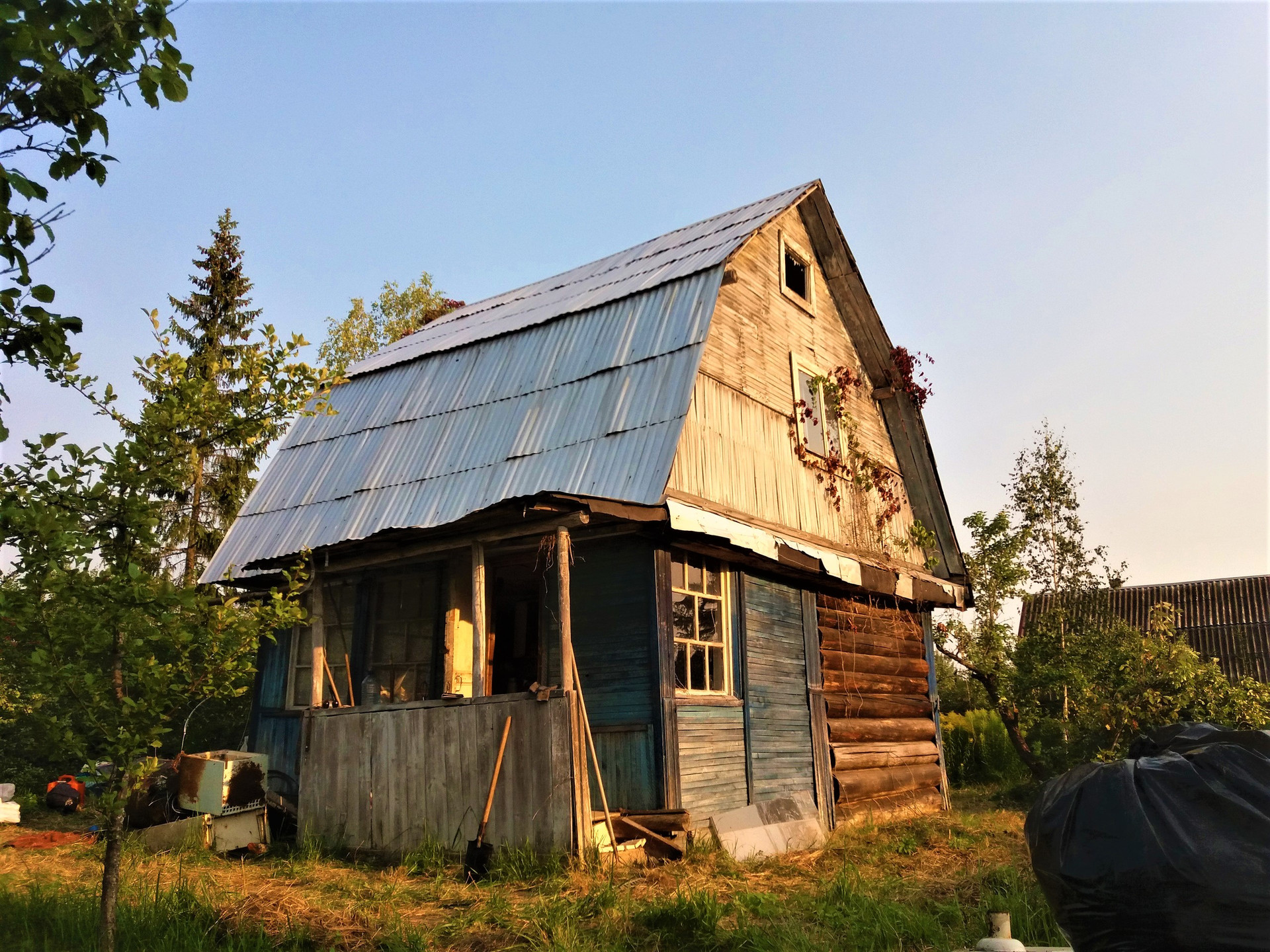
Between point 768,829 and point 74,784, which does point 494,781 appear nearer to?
point 768,829

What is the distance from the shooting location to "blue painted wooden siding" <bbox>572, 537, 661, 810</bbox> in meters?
8.61

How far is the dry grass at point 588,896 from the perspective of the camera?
217 inches

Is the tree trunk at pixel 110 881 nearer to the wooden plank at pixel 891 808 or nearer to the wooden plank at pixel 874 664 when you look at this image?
the wooden plank at pixel 891 808

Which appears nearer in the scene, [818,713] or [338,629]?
[818,713]

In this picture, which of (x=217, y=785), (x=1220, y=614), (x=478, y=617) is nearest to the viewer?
(x=478, y=617)

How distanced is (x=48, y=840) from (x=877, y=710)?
33.0ft

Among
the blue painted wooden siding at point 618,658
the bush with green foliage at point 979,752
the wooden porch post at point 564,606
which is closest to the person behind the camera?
the wooden porch post at point 564,606

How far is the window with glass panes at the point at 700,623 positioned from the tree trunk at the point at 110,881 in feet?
16.6

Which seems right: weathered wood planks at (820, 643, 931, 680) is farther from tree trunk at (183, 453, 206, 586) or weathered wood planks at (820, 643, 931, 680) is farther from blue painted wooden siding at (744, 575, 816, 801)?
tree trunk at (183, 453, 206, 586)

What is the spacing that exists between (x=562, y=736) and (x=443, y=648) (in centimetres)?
308

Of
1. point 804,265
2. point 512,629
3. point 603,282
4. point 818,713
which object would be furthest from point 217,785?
point 804,265

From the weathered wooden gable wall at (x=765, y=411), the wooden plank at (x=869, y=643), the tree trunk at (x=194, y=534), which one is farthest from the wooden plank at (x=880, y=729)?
the tree trunk at (x=194, y=534)

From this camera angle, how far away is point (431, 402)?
38.9 feet

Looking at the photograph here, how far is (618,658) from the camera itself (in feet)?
29.6
